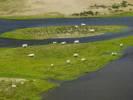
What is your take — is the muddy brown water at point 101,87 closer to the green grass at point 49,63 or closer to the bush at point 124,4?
the green grass at point 49,63

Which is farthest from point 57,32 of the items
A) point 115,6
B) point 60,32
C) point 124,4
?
point 124,4

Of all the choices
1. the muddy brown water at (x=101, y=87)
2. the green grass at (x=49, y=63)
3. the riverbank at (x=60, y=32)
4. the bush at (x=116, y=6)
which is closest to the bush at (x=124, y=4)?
the bush at (x=116, y=6)

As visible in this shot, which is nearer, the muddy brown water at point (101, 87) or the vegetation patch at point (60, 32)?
the muddy brown water at point (101, 87)

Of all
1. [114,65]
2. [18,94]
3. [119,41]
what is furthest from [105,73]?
[119,41]

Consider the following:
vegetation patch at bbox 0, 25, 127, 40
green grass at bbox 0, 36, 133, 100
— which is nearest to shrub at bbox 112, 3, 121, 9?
vegetation patch at bbox 0, 25, 127, 40

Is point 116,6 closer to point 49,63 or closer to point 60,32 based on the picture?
point 60,32

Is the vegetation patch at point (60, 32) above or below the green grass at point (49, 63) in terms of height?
below

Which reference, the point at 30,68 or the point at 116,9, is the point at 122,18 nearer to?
the point at 116,9
